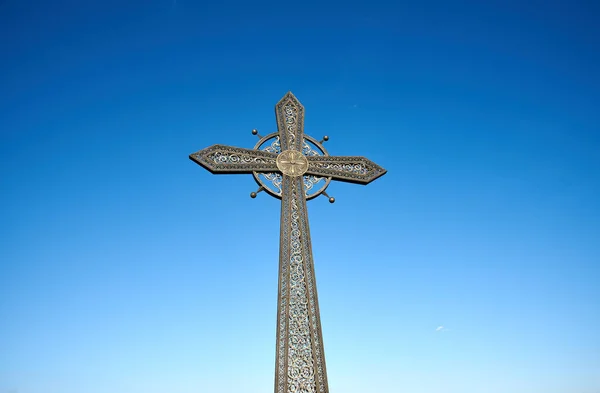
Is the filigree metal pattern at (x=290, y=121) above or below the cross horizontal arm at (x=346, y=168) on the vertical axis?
above

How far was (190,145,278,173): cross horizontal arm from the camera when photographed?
8.95 metres

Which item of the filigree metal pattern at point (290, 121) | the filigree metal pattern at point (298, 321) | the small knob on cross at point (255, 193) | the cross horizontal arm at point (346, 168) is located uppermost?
the filigree metal pattern at point (290, 121)

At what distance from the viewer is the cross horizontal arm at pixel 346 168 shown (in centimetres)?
955

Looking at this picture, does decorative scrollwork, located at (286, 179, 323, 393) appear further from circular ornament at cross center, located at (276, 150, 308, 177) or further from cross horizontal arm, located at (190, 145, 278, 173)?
cross horizontal arm, located at (190, 145, 278, 173)

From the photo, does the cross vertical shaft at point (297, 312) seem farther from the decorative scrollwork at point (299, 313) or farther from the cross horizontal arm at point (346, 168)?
the cross horizontal arm at point (346, 168)

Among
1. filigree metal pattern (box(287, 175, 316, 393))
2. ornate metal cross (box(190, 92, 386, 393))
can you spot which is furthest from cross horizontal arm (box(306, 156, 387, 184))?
filigree metal pattern (box(287, 175, 316, 393))

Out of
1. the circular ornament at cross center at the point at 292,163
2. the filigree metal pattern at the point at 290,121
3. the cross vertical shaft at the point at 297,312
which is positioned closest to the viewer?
the cross vertical shaft at the point at 297,312

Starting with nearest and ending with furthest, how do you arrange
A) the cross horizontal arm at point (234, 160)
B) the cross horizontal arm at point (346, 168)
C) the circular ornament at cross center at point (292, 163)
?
the cross horizontal arm at point (234, 160) < the circular ornament at cross center at point (292, 163) < the cross horizontal arm at point (346, 168)

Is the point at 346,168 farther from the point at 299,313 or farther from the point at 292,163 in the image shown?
the point at 299,313

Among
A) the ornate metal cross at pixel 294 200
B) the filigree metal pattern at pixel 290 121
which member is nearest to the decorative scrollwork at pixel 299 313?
the ornate metal cross at pixel 294 200

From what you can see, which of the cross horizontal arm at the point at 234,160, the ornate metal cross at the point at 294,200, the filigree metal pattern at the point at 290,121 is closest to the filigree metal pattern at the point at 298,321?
the ornate metal cross at the point at 294,200

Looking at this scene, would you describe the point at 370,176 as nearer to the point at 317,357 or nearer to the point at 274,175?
the point at 274,175

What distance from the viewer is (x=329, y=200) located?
366 inches

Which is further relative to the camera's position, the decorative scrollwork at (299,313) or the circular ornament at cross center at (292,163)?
the circular ornament at cross center at (292,163)
